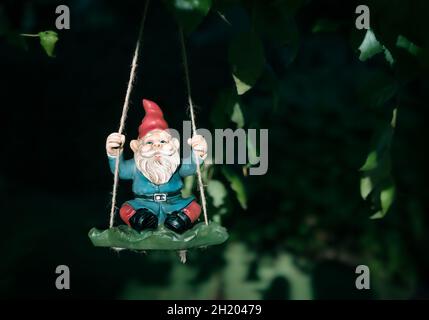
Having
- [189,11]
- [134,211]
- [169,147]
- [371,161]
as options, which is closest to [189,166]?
[169,147]

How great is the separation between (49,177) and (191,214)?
3.68 m

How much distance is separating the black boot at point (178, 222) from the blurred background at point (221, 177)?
1.39 metres

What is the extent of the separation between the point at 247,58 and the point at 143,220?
477 millimetres

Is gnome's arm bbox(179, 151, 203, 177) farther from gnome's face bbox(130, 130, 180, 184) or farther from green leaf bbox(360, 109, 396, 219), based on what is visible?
green leaf bbox(360, 109, 396, 219)

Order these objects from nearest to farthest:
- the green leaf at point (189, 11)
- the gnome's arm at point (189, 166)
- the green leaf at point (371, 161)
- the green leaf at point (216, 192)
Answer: the green leaf at point (189, 11), the gnome's arm at point (189, 166), the green leaf at point (371, 161), the green leaf at point (216, 192)

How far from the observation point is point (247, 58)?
1.66 metres

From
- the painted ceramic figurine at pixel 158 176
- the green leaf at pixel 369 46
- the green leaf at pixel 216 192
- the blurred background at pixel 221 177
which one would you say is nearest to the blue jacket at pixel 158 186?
the painted ceramic figurine at pixel 158 176

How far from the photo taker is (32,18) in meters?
5.26

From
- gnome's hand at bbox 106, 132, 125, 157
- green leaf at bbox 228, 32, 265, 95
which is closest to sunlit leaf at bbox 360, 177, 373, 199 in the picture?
green leaf at bbox 228, 32, 265, 95

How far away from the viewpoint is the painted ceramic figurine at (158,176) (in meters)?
1.57

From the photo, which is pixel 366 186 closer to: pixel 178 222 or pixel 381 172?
pixel 381 172

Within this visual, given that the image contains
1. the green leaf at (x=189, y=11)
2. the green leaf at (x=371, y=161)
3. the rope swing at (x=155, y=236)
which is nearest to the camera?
the green leaf at (x=189, y=11)

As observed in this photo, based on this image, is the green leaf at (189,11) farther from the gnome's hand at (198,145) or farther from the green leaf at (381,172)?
the green leaf at (381,172)

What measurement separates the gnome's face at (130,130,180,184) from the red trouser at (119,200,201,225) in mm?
84
